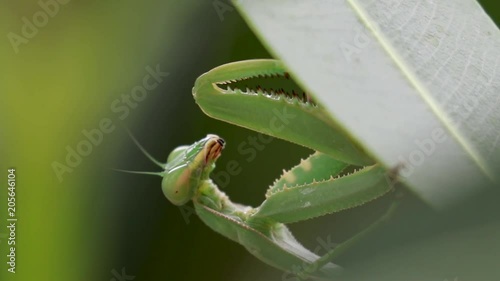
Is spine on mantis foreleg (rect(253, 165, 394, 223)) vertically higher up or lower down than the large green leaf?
lower down

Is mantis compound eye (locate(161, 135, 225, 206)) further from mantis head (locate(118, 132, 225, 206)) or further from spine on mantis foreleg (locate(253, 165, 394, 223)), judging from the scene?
spine on mantis foreleg (locate(253, 165, 394, 223))

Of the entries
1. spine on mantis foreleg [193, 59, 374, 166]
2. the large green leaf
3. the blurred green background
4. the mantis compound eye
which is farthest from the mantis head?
the large green leaf

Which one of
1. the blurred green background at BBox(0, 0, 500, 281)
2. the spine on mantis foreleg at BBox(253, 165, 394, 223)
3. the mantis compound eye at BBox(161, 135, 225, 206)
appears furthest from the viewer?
the blurred green background at BBox(0, 0, 500, 281)

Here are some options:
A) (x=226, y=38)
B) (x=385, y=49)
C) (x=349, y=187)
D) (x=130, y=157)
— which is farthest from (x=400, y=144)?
(x=130, y=157)

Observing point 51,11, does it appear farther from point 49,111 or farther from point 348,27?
point 348,27

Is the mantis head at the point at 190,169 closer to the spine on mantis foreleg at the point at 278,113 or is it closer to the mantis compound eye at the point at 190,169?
the mantis compound eye at the point at 190,169

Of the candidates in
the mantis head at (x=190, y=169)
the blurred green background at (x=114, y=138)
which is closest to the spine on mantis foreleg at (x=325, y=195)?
the mantis head at (x=190, y=169)
